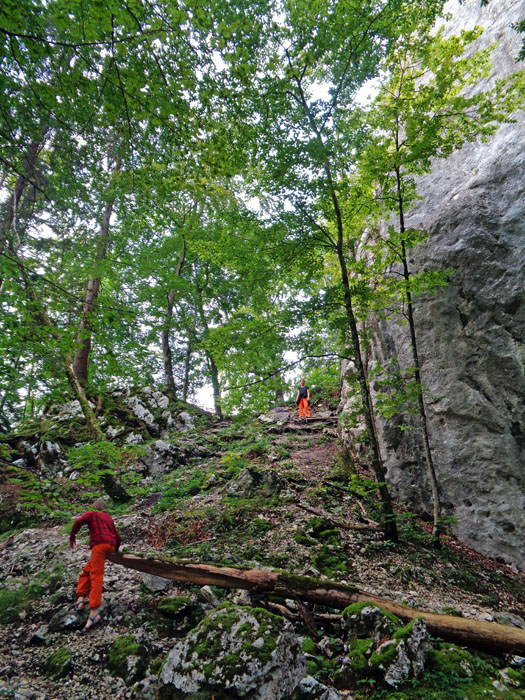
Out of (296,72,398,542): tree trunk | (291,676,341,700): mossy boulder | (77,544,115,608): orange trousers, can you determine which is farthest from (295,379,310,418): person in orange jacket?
(291,676,341,700): mossy boulder

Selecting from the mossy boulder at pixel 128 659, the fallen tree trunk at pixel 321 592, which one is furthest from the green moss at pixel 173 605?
the mossy boulder at pixel 128 659

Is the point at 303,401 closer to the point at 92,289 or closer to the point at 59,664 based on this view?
the point at 92,289

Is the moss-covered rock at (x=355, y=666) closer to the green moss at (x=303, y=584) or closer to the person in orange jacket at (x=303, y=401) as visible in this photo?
the green moss at (x=303, y=584)

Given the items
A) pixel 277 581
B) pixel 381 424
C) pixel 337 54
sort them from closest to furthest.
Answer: pixel 277 581 < pixel 337 54 < pixel 381 424

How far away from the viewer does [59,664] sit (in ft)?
11.9

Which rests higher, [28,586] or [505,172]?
[505,172]

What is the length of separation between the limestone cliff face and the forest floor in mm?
959

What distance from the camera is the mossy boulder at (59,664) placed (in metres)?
3.52

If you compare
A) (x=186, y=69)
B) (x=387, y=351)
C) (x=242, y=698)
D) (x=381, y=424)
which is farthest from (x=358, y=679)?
(x=387, y=351)

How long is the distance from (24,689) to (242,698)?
8.11ft

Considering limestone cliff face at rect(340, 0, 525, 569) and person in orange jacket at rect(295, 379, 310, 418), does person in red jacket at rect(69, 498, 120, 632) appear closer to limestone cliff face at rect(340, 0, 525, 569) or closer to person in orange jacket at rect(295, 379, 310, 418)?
limestone cliff face at rect(340, 0, 525, 569)

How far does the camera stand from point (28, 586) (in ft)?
17.1

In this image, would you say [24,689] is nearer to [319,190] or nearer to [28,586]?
[28,586]

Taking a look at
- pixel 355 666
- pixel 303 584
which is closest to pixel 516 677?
pixel 355 666
